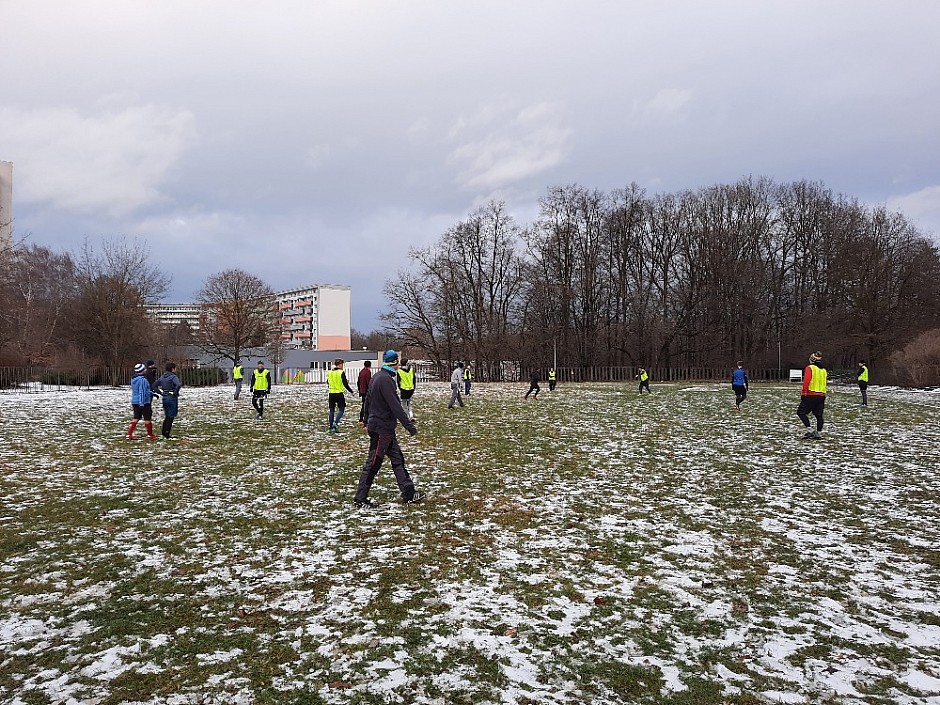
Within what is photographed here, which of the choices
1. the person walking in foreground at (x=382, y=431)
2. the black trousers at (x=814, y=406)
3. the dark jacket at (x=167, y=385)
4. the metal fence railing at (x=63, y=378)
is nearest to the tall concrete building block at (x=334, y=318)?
the metal fence railing at (x=63, y=378)

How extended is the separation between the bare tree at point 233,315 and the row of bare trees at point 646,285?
43.2 ft

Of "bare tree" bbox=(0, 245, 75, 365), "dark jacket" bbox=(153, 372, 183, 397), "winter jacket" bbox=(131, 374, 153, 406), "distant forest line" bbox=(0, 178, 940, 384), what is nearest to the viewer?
"winter jacket" bbox=(131, 374, 153, 406)

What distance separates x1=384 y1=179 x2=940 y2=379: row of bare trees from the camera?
54.2m

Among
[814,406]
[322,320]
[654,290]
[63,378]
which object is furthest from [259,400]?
[322,320]

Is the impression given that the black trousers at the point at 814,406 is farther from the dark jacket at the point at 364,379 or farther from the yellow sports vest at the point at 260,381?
the yellow sports vest at the point at 260,381

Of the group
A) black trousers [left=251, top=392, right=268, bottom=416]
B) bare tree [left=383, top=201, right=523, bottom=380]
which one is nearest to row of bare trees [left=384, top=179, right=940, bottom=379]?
bare tree [left=383, top=201, right=523, bottom=380]

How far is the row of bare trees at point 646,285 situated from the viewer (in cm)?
5419

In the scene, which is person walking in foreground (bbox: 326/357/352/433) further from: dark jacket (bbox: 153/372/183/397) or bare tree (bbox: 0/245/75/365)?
bare tree (bbox: 0/245/75/365)

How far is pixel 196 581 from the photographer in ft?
16.9

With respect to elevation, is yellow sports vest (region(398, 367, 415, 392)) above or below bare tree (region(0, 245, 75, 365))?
below

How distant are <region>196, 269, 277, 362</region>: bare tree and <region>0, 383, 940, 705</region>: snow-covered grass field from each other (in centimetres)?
4200

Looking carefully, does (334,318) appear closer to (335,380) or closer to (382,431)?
(335,380)

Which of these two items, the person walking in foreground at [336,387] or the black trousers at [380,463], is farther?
the person walking in foreground at [336,387]

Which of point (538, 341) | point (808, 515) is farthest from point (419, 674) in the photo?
point (538, 341)
